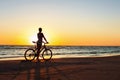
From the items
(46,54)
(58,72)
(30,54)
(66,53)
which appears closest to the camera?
(58,72)

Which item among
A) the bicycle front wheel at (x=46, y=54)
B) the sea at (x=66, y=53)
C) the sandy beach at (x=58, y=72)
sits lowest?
the sea at (x=66, y=53)

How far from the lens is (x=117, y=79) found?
12.1 metres

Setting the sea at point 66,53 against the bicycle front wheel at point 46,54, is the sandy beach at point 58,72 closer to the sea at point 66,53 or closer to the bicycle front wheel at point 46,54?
the bicycle front wheel at point 46,54

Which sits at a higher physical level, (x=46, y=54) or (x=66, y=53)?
(x=46, y=54)

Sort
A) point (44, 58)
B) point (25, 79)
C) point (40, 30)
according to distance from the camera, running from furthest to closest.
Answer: point (44, 58)
point (40, 30)
point (25, 79)

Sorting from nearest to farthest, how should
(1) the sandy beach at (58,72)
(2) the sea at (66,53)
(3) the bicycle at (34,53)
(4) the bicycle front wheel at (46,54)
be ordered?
1. (1) the sandy beach at (58,72)
2. (3) the bicycle at (34,53)
3. (4) the bicycle front wheel at (46,54)
4. (2) the sea at (66,53)

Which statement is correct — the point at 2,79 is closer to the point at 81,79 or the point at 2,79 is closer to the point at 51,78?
the point at 51,78

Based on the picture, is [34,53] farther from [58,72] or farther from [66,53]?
[66,53]

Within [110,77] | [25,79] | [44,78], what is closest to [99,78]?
[110,77]

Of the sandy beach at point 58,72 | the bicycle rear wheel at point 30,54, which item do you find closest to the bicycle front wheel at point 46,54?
the bicycle rear wheel at point 30,54

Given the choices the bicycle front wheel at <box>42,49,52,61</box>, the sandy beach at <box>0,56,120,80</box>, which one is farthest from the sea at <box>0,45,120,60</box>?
the sandy beach at <box>0,56,120,80</box>

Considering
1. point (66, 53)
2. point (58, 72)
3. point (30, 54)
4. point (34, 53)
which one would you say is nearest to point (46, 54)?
point (34, 53)

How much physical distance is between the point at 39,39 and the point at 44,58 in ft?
7.69

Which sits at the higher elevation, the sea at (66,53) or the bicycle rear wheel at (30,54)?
the bicycle rear wheel at (30,54)
